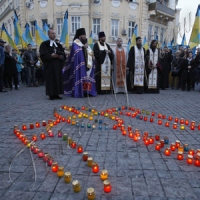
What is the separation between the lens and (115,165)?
249 cm

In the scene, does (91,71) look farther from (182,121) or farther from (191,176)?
(191,176)

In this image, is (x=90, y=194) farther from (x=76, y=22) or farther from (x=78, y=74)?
(x=76, y=22)

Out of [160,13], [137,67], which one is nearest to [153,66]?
[137,67]

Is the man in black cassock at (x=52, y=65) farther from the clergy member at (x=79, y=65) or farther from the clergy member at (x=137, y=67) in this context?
the clergy member at (x=137, y=67)

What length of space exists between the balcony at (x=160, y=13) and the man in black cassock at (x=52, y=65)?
22.8 metres

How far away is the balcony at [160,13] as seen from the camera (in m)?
26.2

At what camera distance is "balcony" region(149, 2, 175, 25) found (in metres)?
26.2

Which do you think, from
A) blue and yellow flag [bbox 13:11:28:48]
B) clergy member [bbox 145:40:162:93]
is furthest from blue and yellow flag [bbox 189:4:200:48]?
blue and yellow flag [bbox 13:11:28:48]

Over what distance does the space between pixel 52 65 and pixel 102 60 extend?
237 cm

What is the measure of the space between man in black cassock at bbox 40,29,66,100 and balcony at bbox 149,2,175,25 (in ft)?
74.8

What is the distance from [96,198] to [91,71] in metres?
6.65

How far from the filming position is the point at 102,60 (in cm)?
870

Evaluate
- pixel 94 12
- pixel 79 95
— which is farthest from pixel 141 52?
pixel 94 12

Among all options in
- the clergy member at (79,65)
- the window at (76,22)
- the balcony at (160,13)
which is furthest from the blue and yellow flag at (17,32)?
the balcony at (160,13)
